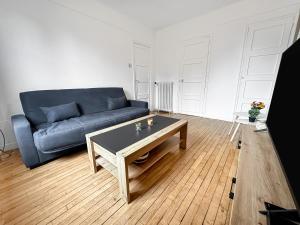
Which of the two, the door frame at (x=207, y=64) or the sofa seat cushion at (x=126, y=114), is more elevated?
the door frame at (x=207, y=64)

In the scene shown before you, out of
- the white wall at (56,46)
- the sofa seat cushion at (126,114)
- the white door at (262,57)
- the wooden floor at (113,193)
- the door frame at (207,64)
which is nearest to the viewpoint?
the wooden floor at (113,193)

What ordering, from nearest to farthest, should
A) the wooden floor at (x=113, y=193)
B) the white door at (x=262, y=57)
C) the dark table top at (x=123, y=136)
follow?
the wooden floor at (x=113, y=193) → the dark table top at (x=123, y=136) → the white door at (x=262, y=57)

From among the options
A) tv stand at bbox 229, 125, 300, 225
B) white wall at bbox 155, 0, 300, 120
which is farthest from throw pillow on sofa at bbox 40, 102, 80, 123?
white wall at bbox 155, 0, 300, 120

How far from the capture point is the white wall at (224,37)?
2.54 meters

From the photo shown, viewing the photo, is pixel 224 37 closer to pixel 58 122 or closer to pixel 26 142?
pixel 58 122

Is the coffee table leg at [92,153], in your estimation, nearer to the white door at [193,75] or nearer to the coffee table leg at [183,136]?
the coffee table leg at [183,136]

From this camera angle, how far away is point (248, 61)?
9.16 ft

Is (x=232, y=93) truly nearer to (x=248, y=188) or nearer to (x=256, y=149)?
→ (x=256, y=149)

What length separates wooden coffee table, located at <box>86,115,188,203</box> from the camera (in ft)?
3.59

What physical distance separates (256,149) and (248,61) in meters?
2.62

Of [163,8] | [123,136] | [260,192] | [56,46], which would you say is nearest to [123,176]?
[123,136]

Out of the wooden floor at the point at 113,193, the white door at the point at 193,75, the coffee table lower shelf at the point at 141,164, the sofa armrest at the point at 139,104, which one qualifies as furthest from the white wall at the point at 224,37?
the coffee table lower shelf at the point at 141,164

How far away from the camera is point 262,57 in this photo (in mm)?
2641

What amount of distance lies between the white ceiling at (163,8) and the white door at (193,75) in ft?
2.01
